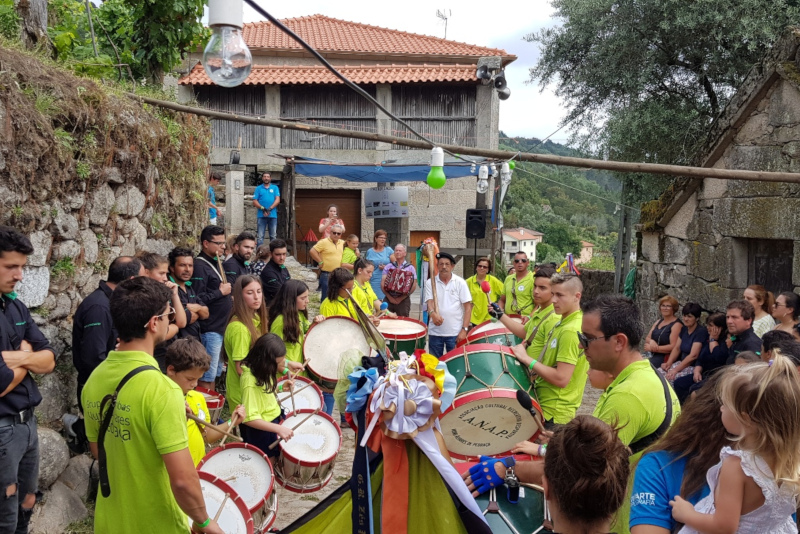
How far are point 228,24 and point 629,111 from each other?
11590 millimetres

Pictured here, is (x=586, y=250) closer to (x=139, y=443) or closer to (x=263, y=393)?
(x=263, y=393)

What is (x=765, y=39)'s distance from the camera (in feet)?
38.3

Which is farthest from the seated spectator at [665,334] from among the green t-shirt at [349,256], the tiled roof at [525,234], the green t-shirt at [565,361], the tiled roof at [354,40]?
the tiled roof at [525,234]

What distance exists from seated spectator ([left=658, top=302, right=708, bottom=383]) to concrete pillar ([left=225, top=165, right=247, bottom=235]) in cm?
1109

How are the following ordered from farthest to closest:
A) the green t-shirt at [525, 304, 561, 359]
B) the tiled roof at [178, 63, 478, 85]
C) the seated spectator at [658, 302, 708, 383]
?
1. the tiled roof at [178, 63, 478, 85]
2. the seated spectator at [658, 302, 708, 383]
3. the green t-shirt at [525, 304, 561, 359]

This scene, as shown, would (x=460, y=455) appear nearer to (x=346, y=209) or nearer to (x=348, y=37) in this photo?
(x=346, y=209)

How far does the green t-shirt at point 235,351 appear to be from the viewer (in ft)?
16.1

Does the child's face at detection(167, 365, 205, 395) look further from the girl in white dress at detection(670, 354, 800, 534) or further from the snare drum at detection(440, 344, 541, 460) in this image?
the girl in white dress at detection(670, 354, 800, 534)

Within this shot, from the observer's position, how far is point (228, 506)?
3547 mm

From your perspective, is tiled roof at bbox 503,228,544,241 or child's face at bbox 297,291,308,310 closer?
child's face at bbox 297,291,308,310

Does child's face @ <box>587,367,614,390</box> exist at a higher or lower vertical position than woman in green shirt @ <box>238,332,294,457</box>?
higher

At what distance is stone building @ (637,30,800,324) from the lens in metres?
7.03

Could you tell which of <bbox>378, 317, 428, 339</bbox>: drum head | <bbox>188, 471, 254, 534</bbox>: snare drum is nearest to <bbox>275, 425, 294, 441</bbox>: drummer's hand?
<bbox>188, 471, 254, 534</bbox>: snare drum

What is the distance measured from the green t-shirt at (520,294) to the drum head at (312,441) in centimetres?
454
